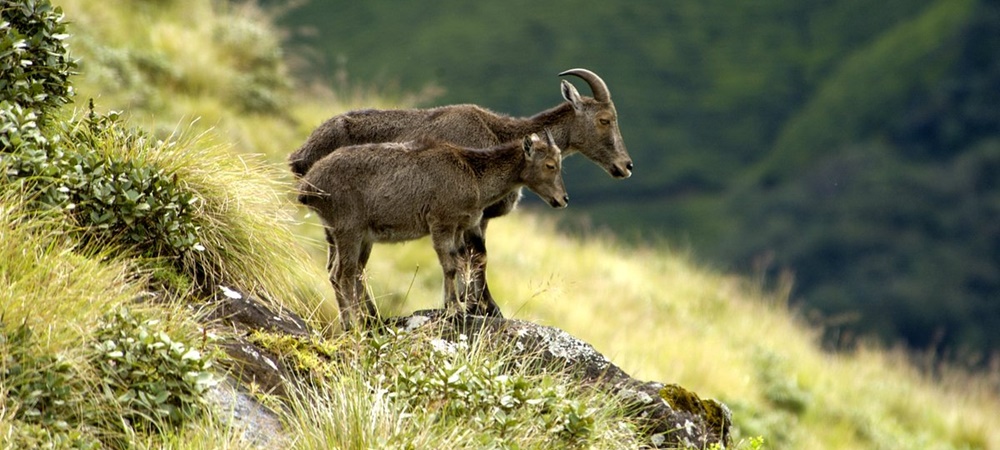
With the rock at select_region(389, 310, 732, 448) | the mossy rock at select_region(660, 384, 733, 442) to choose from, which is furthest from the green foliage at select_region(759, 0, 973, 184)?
the rock at select_region(389, 310, 732, 448)

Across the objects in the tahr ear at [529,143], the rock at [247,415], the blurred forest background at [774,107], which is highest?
the blurred forest background at [774,107]

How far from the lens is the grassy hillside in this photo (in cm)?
913

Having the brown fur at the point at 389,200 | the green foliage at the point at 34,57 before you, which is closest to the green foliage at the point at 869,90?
the brown fur at the point at 389,200

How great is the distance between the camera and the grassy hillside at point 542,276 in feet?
30.0

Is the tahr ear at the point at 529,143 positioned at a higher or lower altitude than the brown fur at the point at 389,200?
higher

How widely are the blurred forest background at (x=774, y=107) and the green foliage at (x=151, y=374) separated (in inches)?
4018

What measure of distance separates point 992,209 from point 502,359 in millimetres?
117924

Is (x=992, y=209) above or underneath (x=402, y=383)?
above

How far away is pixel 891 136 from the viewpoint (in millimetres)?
130250

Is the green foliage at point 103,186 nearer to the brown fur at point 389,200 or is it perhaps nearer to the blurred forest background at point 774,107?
the brown fur at point 389,200

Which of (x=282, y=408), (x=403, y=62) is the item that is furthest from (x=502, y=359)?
(x=403, y=62)

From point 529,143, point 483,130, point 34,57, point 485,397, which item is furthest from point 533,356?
point 34,57

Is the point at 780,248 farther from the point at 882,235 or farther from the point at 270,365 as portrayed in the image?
the point at 270,365

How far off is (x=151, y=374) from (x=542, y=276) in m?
9.36
